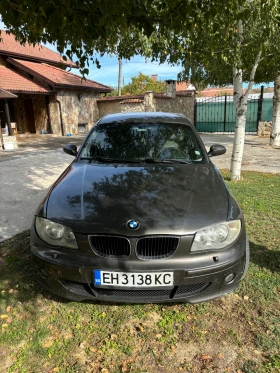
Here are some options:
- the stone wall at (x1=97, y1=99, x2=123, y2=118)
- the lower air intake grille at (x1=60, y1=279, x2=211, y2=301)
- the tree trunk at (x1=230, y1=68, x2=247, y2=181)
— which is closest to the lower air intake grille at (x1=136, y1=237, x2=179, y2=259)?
the lower air intake grille at (x1=60, y1=279, x2=211, y2=301)

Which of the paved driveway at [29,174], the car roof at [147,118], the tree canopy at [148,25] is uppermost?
the tree canopy at [148,25]

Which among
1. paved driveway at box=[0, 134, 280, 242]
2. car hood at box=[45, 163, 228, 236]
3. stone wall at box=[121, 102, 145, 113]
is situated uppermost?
stone wall at box=[121, 102, 145, 113]

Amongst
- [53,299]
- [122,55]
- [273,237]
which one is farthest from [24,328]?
[122,55]

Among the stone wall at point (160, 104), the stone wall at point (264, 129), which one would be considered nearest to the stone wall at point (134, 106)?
the stone wall at point (160, 104)

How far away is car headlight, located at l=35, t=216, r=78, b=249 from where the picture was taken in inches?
90.1

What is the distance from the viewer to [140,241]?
7.20 ft

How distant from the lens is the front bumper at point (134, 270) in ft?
7.14

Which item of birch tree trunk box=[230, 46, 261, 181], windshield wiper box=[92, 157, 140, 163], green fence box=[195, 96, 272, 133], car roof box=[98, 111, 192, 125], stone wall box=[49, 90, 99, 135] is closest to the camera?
windshield wiper box=[92, 157, 140, 163]

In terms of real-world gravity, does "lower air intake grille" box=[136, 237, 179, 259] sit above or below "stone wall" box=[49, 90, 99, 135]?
below

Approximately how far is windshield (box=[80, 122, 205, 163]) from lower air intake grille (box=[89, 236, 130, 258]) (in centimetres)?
137

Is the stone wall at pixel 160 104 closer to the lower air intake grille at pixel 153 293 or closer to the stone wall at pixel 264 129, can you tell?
the stone wall at pixel 264 129

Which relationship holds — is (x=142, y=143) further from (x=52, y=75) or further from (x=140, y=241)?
(x=52, y=75)

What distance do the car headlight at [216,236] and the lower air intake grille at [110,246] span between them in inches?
20.1

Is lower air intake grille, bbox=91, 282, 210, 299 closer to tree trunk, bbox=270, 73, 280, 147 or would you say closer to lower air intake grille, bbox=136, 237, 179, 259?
lower air intake grille, bbox=136, 237, 179, 259
